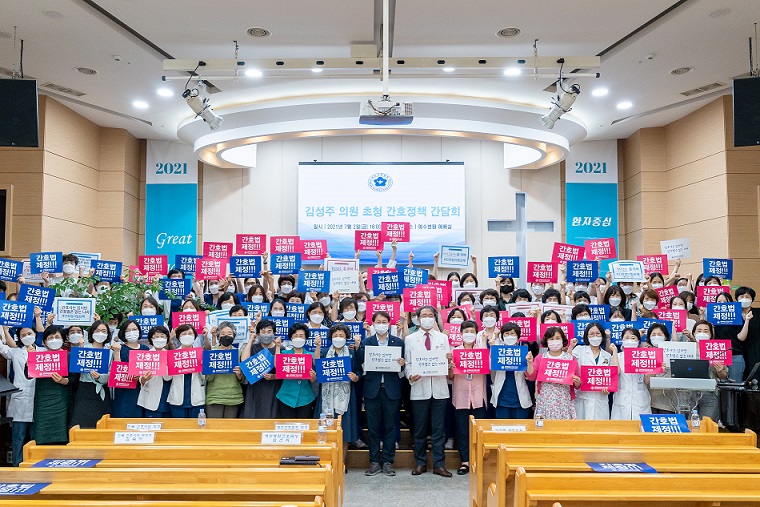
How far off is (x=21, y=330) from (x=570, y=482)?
170 inches

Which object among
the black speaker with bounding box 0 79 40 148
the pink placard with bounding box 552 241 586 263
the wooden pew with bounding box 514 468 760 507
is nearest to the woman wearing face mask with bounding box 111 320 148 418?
the black speaker with bounding box 0 79 40 148

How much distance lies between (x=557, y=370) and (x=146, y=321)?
10.4 feet

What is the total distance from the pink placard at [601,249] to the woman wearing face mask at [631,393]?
2.18 meters

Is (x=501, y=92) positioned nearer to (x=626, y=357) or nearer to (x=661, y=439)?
(x=626, y=357)

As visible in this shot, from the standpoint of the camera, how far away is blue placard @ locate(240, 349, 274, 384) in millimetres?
4879

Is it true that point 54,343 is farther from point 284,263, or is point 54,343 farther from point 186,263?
point 284,263

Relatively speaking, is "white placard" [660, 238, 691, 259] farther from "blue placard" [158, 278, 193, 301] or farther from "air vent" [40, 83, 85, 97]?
"air vent" [40, 83, 85, 97]

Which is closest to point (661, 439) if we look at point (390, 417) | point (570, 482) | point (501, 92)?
point (570, 482)

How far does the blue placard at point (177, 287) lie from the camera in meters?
6.36

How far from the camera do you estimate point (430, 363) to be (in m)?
5.09

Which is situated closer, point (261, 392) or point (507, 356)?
point (507, 356)

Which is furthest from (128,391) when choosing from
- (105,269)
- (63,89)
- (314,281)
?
(63,89)

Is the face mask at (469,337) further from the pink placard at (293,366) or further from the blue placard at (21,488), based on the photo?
the blue placard at (21,488)

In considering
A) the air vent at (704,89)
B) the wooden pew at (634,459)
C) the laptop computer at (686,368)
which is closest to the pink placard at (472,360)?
the laptop computer at (686,368)
